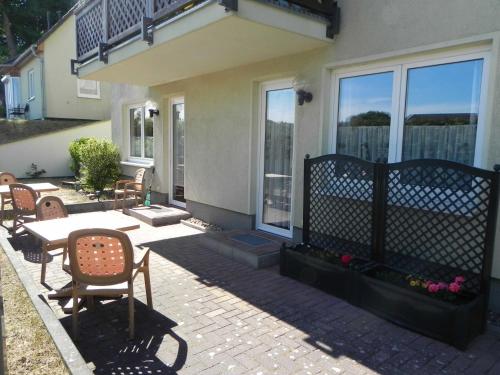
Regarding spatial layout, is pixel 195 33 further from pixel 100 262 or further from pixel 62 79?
pixel 62 79

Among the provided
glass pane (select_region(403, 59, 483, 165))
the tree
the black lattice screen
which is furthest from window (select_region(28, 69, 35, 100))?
glass pane (select_region(403, 59, 483, 165))

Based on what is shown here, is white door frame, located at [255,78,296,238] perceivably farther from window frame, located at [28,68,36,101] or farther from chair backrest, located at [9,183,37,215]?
Result: window frame, located at [28,68,36,101]

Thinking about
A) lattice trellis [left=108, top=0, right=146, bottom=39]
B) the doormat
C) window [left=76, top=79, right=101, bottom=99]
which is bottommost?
the doormat

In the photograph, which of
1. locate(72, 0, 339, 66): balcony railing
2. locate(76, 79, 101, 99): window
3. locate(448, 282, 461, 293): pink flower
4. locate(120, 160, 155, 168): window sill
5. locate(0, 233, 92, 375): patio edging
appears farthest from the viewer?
locate(76, 79, 101, 99): window

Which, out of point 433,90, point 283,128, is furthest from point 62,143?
point 433,90

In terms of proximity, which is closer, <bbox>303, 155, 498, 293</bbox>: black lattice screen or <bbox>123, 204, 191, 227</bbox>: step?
<bbox>303, 155, 498, 293</bbox>: black lattice screen

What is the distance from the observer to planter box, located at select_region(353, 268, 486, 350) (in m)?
3.37

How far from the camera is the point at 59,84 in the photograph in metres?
18.3

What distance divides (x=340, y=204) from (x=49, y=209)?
159 inches

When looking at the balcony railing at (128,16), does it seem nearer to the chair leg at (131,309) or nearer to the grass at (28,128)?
the chair leg at (131,309)

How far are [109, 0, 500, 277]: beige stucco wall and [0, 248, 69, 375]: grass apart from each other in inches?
150

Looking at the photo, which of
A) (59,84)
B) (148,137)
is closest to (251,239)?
(148,137)

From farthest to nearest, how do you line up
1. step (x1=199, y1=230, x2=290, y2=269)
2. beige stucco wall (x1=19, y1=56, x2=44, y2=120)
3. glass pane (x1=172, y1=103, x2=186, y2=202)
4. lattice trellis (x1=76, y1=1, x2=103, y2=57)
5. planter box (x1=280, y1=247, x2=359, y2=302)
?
beige stucco wall (x1=19, y1=56, x2=44, y2=120) < glass pane (x1=172, y1=103, x2=186, y2=202) < lattice trellis (x1=76, y1=1, x2=103, y2=57) < step (x1=199, y1=230, x2=290, y2=269) < planter box (x1=280, y1=247, x2=359, y2=302)

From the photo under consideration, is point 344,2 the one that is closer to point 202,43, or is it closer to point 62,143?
point 202,43
